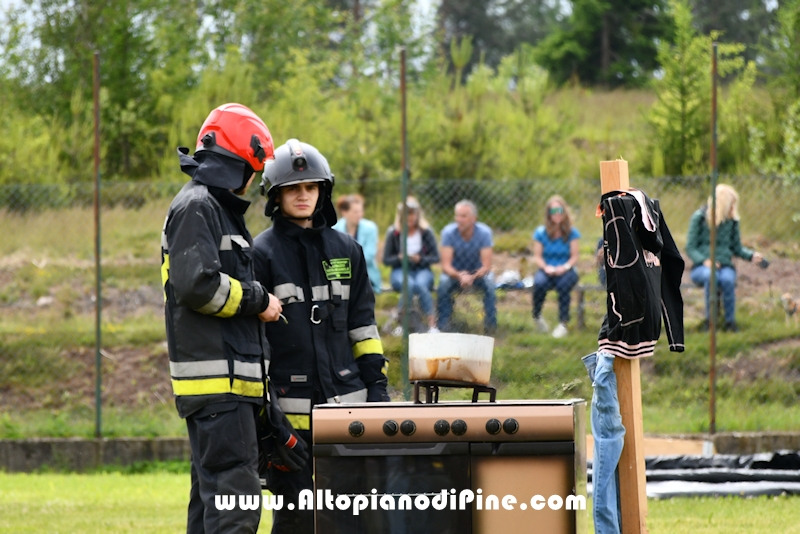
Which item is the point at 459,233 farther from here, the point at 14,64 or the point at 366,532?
the point at 14,64

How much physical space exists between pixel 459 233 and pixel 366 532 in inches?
272

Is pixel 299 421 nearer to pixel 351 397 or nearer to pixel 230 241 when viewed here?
pixel 351 397

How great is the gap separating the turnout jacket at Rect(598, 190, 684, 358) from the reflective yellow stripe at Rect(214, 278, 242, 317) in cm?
178

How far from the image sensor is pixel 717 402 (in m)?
10.3

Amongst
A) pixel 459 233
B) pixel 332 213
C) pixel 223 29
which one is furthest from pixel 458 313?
pixel 223 29

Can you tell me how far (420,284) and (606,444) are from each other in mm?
5600

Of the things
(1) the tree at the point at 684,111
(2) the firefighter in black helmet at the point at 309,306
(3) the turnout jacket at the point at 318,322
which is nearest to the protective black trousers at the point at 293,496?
(2) the firefighter in black helmet at the point at 309,306

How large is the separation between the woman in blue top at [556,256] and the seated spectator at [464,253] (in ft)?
1.78

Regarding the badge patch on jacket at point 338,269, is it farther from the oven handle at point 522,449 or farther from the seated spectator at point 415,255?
the seated spectator at point 415,255

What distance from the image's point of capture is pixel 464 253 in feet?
36.2

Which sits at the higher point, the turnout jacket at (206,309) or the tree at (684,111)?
the tree at (684,111)

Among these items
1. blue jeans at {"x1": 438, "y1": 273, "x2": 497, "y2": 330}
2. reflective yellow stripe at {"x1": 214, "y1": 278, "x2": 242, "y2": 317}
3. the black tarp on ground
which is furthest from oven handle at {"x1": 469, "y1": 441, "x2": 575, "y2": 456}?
blue jeans at {"x1": 438, "y1": 273, "x2": 497, "y2": 330}

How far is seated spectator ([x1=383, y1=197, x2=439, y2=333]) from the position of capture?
10703 mm

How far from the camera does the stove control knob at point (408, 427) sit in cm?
440
